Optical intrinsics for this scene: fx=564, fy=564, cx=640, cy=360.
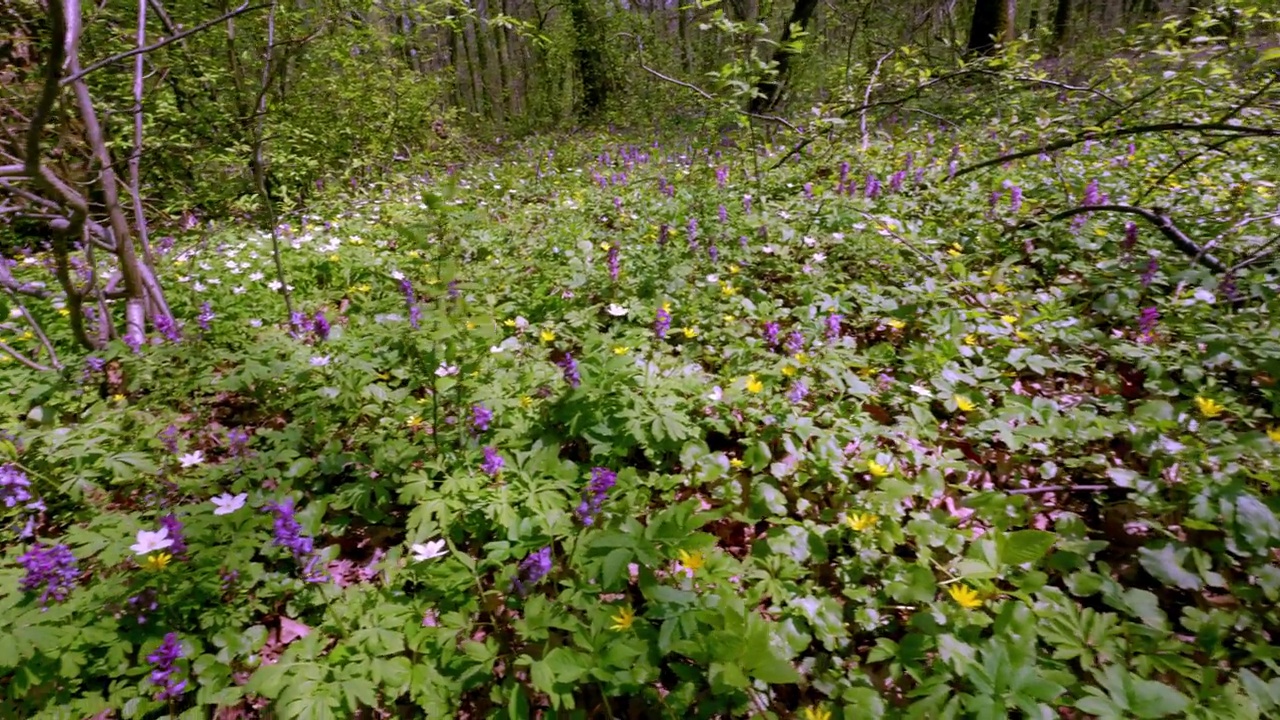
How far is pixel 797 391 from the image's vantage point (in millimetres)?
Answer: 2594

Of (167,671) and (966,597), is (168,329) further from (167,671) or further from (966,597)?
(966,597)

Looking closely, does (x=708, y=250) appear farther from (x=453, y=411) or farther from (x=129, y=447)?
(x=129, y=447)

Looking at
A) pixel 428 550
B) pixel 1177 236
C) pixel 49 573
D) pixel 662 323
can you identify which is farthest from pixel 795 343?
pixel 49 573

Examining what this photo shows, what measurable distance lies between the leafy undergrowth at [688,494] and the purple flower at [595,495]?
0.01m

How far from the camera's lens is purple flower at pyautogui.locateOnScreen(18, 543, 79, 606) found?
1.78m

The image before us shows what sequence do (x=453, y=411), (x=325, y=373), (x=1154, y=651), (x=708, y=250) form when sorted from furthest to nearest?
(x=708, y=250)
(x=325, y=373)
(x=453, y=411)
(x=1154, y=651)

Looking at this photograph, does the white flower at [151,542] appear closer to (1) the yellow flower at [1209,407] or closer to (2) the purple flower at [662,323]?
(2) the purple flower at [662,323]

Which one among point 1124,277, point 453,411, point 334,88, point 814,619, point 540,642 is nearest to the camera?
point 814,619

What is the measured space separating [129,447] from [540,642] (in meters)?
2.21

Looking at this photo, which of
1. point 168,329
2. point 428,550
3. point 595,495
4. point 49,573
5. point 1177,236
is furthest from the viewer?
point 1177,236

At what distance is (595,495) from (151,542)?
148 centimetres

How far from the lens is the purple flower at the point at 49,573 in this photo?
5.83ft

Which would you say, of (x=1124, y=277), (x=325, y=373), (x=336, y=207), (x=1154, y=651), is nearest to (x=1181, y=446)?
(x=1154, y=651)

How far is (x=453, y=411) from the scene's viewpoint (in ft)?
8.55
